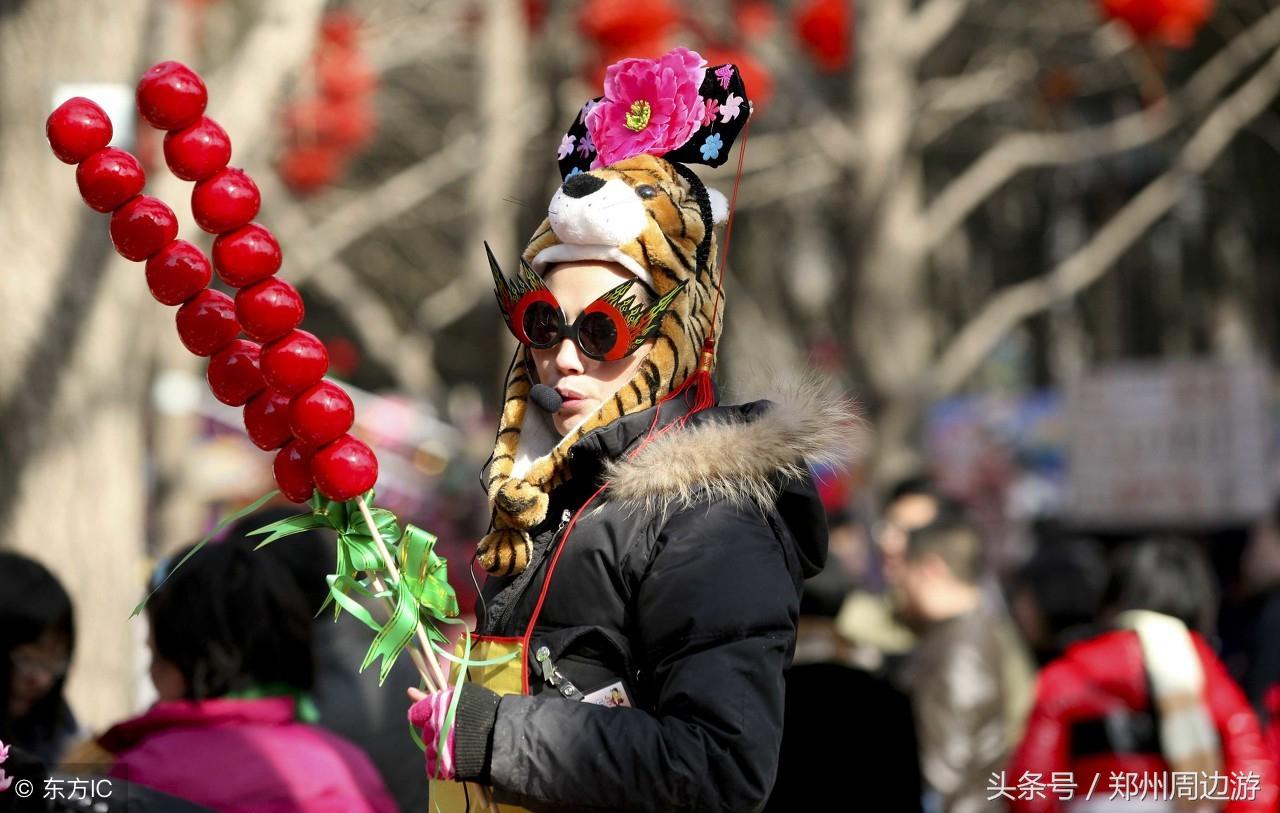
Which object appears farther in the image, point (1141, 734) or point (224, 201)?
point (1141, 734)

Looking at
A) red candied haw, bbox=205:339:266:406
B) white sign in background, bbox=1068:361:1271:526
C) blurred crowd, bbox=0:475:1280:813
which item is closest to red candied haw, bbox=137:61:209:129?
red candied haw, bbox=205:339:266:406

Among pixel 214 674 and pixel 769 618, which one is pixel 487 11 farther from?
pixel 769 618

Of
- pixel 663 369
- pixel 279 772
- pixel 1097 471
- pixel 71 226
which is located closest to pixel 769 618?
pixel 663 369

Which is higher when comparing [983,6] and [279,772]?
[983,6]

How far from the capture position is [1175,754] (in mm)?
3992

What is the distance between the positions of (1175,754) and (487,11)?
7.83 m

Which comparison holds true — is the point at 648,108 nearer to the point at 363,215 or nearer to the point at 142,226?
the point at 142,226

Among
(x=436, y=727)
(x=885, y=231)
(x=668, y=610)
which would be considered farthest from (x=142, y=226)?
(x=885, y=231)

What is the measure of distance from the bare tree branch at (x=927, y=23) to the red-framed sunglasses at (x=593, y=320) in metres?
7.71

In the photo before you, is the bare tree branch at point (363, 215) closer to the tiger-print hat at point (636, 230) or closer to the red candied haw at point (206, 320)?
the tiger-print hat at point (636, 230)

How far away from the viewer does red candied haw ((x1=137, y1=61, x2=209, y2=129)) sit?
218cm

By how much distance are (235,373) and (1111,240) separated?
10700 mm

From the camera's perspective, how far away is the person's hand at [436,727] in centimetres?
210

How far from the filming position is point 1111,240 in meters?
12.1
